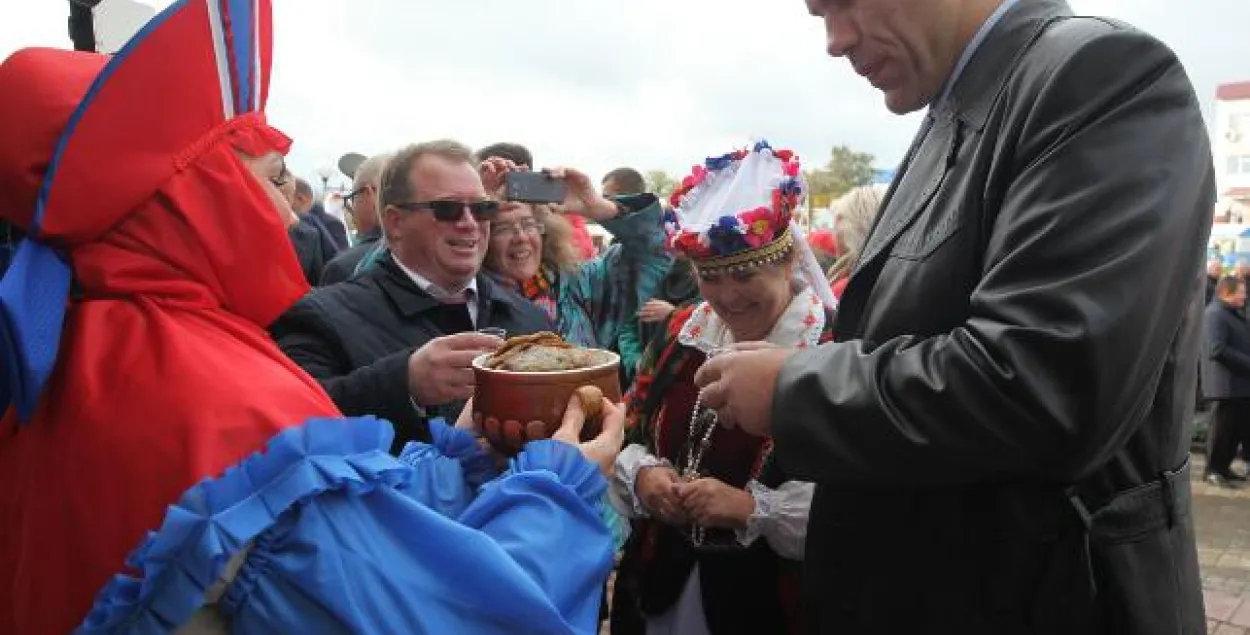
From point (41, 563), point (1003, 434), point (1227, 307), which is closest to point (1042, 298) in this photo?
point (1003, 434)

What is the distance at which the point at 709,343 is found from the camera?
2584 millimetres

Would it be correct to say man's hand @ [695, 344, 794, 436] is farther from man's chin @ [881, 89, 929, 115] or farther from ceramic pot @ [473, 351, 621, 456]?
man's chin @ [881, 89, 929, 115]

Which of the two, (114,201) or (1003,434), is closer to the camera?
(1003,434)

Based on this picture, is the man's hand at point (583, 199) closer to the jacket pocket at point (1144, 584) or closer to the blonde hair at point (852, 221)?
the blonde hair at point (852, 221)

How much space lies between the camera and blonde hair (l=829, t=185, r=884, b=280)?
418 cm

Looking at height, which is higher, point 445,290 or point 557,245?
point 445,290

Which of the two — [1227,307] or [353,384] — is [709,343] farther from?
[1227,307]

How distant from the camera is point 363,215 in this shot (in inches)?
219

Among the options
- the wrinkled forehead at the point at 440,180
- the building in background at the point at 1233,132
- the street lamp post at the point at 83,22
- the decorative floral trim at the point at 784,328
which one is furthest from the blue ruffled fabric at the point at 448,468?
the building in background at the point at 1233,132

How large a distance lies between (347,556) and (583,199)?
2759mm

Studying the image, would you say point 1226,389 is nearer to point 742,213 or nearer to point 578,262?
point 578,262

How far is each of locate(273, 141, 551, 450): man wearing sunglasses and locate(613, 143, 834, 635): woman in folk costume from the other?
0.61 m

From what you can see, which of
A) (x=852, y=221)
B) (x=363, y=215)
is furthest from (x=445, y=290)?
(x=363, y=215)

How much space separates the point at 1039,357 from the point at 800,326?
145 centimetres
